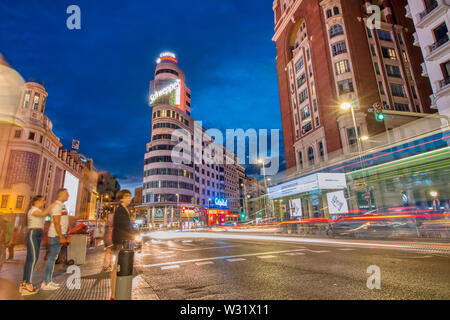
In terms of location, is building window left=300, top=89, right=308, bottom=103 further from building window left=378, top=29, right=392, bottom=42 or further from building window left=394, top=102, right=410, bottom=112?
building window left=378, top=29, right=392, bottom=42

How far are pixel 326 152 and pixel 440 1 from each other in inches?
699

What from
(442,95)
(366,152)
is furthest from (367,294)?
(366,152)

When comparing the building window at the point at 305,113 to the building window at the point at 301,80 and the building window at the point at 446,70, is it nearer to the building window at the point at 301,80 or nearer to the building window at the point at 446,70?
the building window at the point at 301,80

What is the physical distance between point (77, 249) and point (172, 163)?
5446 centimetres

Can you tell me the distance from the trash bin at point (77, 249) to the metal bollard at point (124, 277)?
253 inches

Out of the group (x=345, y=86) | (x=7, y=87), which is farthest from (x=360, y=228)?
(x=7, y=87)

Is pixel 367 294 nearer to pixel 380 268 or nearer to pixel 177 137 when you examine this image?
pixel 380 268

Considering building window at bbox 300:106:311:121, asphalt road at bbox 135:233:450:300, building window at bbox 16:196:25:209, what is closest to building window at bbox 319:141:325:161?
building window at bbox 300:106:311:121

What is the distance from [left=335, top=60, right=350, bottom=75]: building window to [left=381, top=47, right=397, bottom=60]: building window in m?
7.74

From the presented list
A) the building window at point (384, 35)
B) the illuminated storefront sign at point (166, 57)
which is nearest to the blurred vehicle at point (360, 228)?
the building window at point (384, 35)

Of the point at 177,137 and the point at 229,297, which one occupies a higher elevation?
the point at 177,137

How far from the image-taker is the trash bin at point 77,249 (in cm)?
795

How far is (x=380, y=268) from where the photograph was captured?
5555 millimetres

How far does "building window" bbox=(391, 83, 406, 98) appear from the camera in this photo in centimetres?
3306
